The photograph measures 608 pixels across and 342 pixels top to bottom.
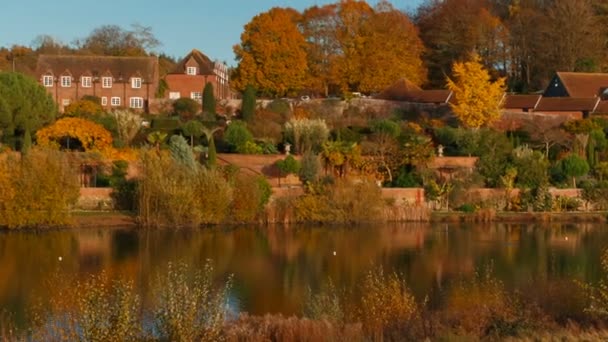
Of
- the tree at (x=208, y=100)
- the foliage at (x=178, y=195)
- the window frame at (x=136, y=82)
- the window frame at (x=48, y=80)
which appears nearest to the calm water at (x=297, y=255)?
the foliage at (x=178, y=195)

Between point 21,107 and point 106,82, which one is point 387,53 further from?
point 21,107

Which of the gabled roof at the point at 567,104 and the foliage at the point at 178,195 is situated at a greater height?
the gabled roof at the point at 567,104

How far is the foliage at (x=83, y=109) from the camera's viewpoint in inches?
1807

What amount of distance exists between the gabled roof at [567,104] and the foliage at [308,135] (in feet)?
45.7

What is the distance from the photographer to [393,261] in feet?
84.0

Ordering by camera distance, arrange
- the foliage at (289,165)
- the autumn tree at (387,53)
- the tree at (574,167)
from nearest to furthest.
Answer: the foliage at (289,165), the tree at (574,167), the autumn tree at (387,53)

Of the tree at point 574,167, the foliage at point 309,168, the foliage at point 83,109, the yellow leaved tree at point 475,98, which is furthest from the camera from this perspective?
the foliage at point 83,109

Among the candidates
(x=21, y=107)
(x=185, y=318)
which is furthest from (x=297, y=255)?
(x=21, y=107)

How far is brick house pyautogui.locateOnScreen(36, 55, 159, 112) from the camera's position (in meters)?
54.4

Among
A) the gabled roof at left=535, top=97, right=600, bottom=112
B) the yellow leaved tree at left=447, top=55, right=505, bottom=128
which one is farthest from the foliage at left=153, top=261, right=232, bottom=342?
the gabled roof at left=535, top=97, right=600, bottom=112

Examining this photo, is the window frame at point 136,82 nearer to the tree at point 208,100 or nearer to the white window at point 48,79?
→ the white window at point 48,79

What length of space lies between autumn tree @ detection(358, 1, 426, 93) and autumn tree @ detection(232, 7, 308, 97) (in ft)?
12.9

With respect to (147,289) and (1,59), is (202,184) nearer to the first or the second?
(147,289)

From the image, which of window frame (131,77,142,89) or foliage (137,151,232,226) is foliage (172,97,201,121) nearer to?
window frame (131,77,142,89)
